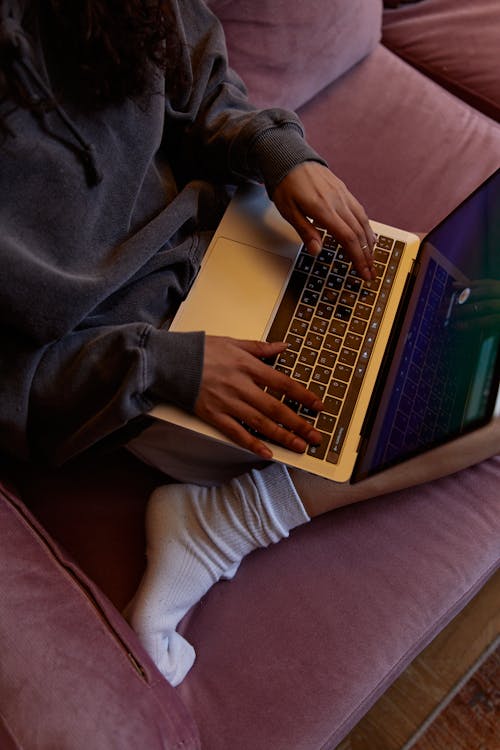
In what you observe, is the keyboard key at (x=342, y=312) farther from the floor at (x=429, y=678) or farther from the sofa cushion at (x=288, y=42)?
the floor at (x=429, y=678)

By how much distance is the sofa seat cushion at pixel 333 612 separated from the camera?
2.47 ft

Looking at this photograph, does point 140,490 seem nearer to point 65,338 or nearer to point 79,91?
point 65,338

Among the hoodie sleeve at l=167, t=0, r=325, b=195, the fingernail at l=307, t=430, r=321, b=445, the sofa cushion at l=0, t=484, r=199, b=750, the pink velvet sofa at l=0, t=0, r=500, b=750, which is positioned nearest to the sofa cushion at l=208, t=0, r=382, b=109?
the pink velvet sofa at l=0, t=0, r=500, b=750

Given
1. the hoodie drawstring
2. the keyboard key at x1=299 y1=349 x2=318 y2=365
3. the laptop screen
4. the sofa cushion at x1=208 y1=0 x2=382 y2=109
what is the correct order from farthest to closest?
the sofa cushion at x1=208 y1=0 x2=382 y2=109, the keyboard key at x1=299 y1=349 x2=318 y2=365, the laptop screen, the hoodie drawstring

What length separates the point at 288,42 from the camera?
41.2 inches

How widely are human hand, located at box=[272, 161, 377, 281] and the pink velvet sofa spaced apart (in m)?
0.24

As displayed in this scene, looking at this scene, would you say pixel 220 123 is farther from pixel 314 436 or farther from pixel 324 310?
pixel 314 436

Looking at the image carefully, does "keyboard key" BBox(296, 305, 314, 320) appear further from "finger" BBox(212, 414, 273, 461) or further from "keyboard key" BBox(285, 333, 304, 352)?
"finger" BBox(212, 414, 273, 461)

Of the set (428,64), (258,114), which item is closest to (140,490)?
(258,114)

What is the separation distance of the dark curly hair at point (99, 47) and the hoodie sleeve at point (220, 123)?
0.12 meters

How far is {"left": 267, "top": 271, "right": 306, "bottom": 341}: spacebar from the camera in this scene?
802 millimetres

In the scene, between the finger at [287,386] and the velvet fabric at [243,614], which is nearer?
the velvet fabric at [243,614]

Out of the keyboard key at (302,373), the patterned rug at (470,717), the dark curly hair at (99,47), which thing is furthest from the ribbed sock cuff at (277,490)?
the patterned rug at (470,717)

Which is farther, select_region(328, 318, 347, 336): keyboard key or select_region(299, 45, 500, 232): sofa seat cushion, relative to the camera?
select_region(299, 45, 500, 232): sofa seat cushion
